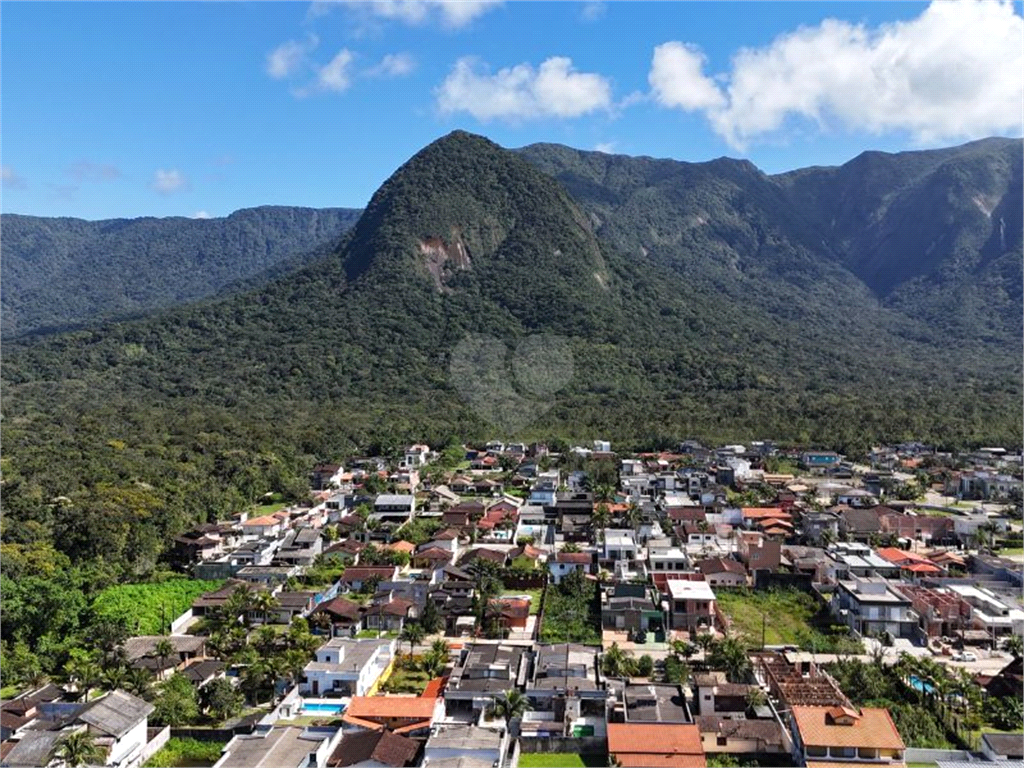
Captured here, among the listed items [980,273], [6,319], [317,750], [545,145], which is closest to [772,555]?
[317,750]

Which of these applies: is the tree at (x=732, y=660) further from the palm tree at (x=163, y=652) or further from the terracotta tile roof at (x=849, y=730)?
the palm tree at (x=163, y=652)

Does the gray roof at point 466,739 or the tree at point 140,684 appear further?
the tree at point 140,684

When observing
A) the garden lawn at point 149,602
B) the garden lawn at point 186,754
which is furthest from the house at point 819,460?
the garden lawn at point 186,754

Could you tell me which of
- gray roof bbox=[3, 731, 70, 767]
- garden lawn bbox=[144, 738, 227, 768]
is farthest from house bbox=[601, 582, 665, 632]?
gray roof bbox=[3, 731, 70, 767]

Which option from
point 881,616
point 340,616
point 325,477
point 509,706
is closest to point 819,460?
point 881,616

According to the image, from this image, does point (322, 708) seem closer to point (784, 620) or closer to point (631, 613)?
point (631, 613)

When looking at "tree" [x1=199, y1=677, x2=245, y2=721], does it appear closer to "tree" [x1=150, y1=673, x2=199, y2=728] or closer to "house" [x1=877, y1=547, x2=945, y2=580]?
"tree" [x1=150, y1=673, x2=199, y2=728]
